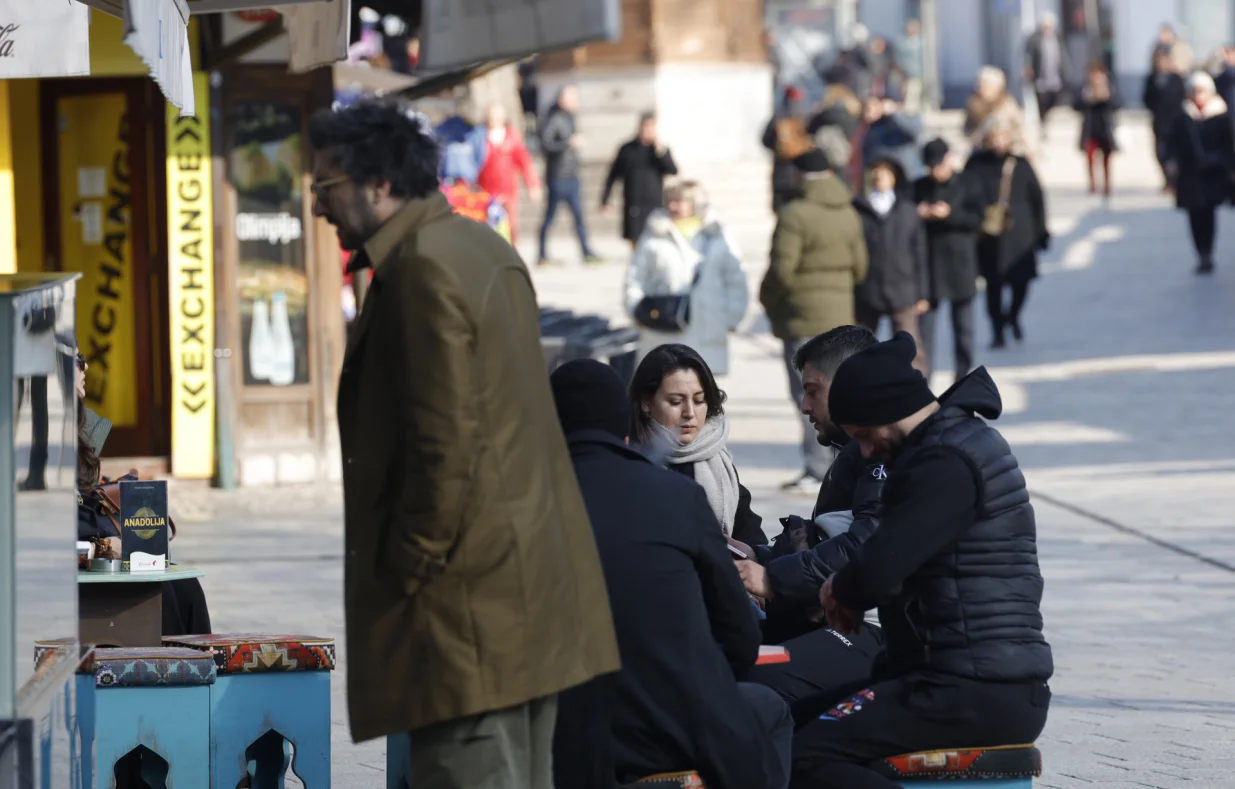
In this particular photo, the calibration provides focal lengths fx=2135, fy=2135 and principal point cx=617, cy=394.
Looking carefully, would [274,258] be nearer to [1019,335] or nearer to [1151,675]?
[1151,675]

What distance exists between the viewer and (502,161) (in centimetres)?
2152

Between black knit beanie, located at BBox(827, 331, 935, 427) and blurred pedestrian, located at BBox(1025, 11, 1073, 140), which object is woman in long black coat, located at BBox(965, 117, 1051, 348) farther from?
blurred pedestrian, located at BBox(1025, 11, 1073, 140)

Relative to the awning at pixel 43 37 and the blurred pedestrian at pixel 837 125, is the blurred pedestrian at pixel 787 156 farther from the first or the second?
the awning at pixel 43 37

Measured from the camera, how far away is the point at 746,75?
31.5m

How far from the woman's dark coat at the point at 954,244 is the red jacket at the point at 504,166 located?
6238mm

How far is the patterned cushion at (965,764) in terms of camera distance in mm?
4836

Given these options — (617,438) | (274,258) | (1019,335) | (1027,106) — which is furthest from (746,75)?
(617,438)

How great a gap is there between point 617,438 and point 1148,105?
2249cm

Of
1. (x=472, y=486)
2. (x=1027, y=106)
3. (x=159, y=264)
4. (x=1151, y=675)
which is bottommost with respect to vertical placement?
(x=1151, y=675)

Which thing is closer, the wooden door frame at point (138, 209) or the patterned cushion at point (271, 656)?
the patterned cushion at point (271, 656)

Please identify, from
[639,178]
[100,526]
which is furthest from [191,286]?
[639,178]

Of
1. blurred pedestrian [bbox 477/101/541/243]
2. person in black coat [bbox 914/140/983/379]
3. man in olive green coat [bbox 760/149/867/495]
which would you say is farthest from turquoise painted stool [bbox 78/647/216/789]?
blurred pedestrian [bbox 477/101/541/243]

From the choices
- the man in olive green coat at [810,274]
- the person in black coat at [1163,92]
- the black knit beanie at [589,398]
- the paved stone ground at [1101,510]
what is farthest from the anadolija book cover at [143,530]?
the person in black coat at [1163,92]

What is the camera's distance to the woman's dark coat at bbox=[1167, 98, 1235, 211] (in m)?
19.5
